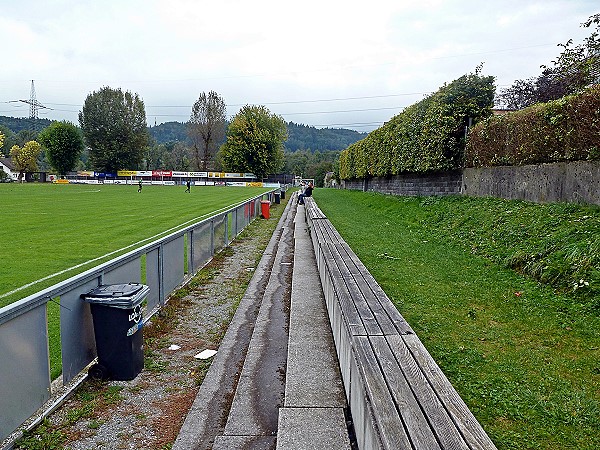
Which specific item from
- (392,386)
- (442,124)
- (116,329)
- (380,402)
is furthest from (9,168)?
(380,402)

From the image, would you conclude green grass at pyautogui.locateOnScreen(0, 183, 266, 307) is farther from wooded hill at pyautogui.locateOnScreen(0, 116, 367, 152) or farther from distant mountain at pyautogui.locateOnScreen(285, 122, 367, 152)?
distant mountain at pyautogui.locateOnScreen(285, 122, 367, 152)

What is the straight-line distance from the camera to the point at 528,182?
10.9m

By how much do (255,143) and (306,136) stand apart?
326ft

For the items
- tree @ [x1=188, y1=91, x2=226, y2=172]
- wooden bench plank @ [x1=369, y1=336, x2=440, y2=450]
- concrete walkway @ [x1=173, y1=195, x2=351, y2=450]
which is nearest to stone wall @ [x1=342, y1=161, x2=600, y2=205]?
concrete walkway @ [x1=173, y1=195, x2=351, y2=450]

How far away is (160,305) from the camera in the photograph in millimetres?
6969

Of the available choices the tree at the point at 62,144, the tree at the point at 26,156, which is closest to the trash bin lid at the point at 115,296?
the tree at the point at 62,144

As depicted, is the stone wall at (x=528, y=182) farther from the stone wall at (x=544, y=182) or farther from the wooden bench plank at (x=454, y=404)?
the wooden bench plank at (x=454, y=404)

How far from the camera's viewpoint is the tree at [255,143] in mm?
82812

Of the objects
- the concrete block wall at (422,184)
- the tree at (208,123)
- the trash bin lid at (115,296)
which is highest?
the tree at (208,123)

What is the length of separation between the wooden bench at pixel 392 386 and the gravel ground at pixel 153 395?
5.03ft

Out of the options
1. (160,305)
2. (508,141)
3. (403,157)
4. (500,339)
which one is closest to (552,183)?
(508,141)

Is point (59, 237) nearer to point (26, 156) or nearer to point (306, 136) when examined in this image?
point (26, 156)

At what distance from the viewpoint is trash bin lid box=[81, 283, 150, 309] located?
450 cm

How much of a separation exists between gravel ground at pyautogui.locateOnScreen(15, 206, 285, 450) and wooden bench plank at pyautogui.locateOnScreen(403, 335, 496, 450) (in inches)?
78.1
